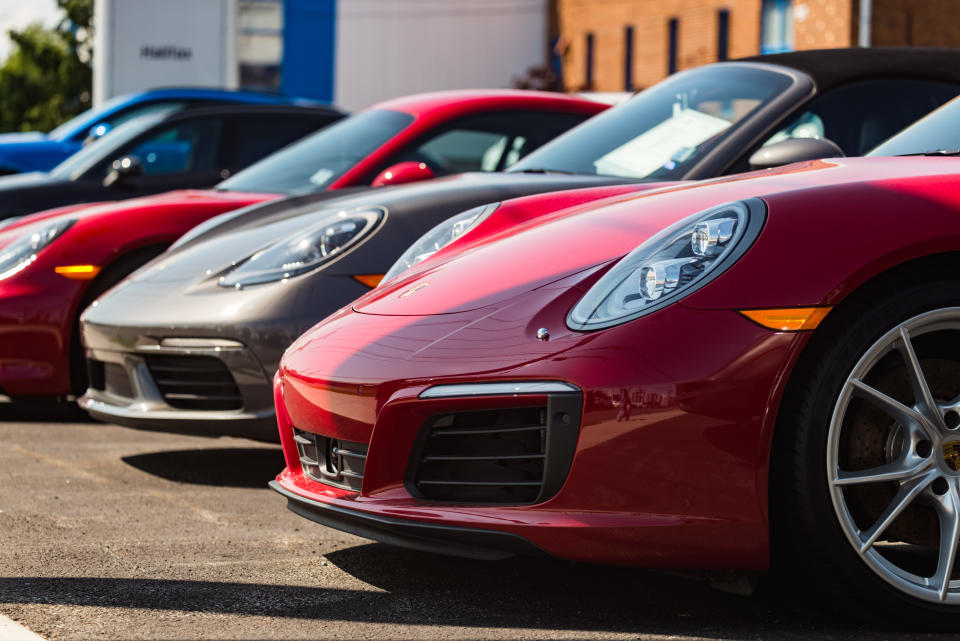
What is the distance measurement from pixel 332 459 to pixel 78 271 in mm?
2993

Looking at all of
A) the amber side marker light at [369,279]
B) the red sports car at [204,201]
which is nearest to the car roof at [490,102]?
the red sports car at [204,201]

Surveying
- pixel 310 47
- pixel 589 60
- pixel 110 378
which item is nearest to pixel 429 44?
pixel 310 47

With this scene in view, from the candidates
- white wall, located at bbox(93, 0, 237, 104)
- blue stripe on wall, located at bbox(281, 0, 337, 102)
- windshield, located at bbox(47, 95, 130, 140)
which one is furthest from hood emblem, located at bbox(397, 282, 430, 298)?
blue stripe on wall, located at bbox(281, 0, 337, 102)

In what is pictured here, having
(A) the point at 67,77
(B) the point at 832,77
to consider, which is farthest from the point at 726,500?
(A) the point at 67,77

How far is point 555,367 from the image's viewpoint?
2.87 meters

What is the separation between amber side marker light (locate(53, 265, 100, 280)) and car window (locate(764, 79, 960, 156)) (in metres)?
2.83

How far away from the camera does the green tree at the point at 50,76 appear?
5625cm

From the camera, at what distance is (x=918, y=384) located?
2928mm

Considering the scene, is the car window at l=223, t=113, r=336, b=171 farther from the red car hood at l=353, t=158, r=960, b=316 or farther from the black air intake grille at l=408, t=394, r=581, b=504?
the black air intake grille at l=408, t=394, r=581, b=504

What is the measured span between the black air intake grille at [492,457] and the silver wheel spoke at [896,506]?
24.0 inches

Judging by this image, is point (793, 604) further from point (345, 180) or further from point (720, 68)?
point (345, 180)

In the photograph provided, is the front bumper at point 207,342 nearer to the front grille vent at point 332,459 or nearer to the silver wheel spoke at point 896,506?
the front grille vent at point 332,459

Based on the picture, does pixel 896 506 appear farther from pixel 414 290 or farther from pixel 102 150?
pixel 102 150

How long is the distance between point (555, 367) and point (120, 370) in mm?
Answer: 2482
